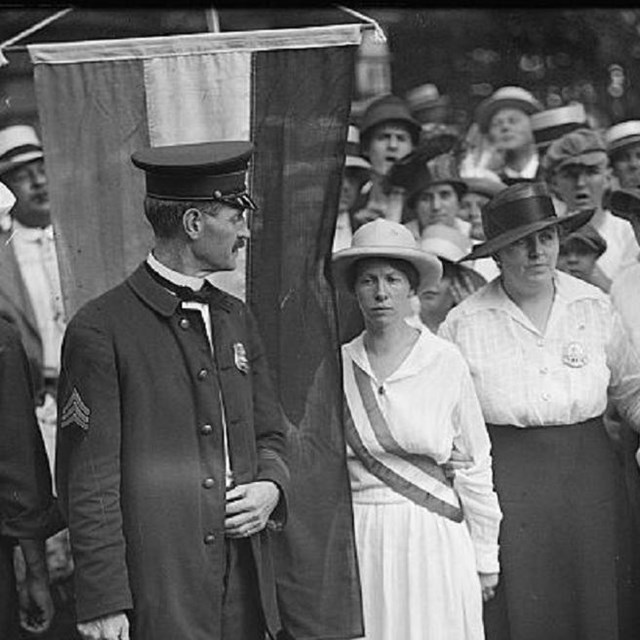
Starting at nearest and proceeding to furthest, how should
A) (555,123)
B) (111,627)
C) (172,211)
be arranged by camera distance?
(111,627) < (172,211) < (555,123)

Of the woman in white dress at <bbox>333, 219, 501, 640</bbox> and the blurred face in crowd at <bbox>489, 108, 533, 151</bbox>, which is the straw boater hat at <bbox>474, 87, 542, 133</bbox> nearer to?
the blurred face in crowd at <bbox>489, 108, 533, 151</bbox>

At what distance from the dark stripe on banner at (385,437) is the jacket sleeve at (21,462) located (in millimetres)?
793

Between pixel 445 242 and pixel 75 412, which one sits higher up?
pixel 445 242

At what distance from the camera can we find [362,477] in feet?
13.8

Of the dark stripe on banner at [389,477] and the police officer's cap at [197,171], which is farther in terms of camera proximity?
the dark stripe on banner at [389,477]

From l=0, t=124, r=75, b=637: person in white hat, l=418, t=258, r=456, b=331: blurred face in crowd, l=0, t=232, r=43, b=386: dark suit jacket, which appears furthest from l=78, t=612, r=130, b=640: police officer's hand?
l=418, t=258, r=456, b=331: blurred face in crowd

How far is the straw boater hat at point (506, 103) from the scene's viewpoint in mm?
4363

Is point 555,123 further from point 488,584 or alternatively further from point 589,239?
point 488,584

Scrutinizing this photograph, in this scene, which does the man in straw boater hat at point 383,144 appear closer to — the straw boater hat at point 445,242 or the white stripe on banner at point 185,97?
the straw boater hat at point 445,242

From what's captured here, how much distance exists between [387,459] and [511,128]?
91cm

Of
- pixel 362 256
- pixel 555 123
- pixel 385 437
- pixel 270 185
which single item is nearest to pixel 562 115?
pixel 555 123

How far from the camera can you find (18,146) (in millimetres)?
4141

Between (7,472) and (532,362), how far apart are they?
133 centimetres

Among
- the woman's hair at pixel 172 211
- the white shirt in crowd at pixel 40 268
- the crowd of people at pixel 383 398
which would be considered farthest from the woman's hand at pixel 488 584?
the white shirt in crowd at pixel 40 268
